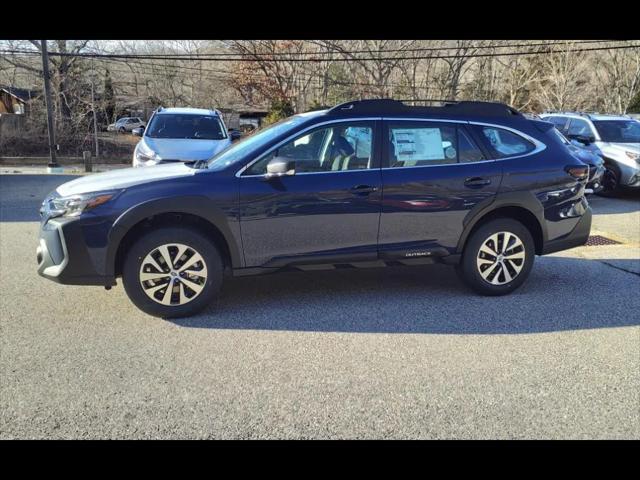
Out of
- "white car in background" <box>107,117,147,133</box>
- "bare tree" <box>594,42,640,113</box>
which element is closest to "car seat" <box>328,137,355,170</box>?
"white car in background" <box>107,117,147,133</box>

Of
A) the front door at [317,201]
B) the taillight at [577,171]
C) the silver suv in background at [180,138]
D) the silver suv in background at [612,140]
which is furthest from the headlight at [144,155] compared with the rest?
the silver suv in background at [612,140]

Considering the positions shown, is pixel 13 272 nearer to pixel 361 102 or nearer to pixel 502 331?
pixel 361 102

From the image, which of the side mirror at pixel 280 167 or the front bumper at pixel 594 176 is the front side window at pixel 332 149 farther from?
the front bumper at pixel 594 176

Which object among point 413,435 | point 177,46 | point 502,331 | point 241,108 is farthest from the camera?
point 241,108

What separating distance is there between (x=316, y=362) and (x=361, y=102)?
2537 mm

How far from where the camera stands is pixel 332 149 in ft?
14.6

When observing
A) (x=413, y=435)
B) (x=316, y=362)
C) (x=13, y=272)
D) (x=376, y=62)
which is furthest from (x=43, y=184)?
(x=376, y=62)

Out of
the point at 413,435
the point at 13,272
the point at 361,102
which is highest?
the point at 361,102

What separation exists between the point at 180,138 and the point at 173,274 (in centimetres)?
564

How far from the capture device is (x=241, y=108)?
3684 cm

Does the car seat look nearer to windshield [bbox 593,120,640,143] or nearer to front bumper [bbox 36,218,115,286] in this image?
front bumper [bbox 36,218,115,286]

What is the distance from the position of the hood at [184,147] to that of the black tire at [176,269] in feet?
12.7

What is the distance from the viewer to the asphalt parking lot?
9.15 ft

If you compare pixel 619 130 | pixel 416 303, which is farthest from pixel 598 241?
pixel 619 130
